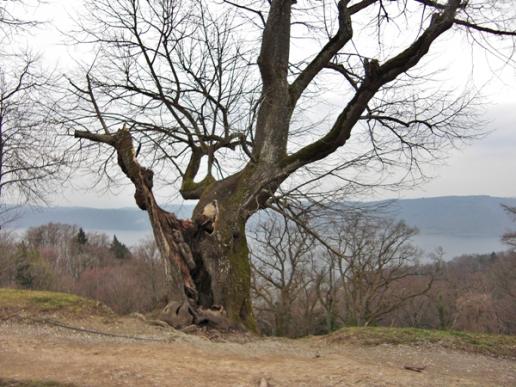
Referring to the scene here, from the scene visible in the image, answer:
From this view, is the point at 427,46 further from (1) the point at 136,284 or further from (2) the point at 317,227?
(1) the point at 136,284

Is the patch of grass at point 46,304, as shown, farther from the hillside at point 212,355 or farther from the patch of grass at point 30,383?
the patch of grass at point 30,383

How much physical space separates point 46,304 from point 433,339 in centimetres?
620

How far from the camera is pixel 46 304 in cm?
741

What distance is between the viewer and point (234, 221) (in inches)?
321

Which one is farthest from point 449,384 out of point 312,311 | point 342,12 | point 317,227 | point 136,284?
point 136,284

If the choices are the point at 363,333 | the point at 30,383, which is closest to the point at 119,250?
the point at 363,333

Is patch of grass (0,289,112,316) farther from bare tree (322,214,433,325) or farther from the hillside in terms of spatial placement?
bare tree (322,214,433,325)

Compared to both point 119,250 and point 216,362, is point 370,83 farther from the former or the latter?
point 119,250

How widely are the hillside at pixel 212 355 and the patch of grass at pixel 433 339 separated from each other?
0.05ft

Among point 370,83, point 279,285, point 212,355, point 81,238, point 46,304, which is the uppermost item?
point 81,238

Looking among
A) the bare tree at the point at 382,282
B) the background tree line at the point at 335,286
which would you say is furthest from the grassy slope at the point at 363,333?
the bare tree at the point at 382,282

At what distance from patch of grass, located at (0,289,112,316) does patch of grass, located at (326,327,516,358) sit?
4.08m

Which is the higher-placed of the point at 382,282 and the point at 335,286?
the point at 382,282

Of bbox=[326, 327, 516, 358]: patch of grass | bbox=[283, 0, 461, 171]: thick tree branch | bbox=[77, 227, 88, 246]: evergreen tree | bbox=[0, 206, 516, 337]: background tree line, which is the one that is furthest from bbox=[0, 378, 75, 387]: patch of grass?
bbox=[77, 227, 88, 246]: evergreen tree
